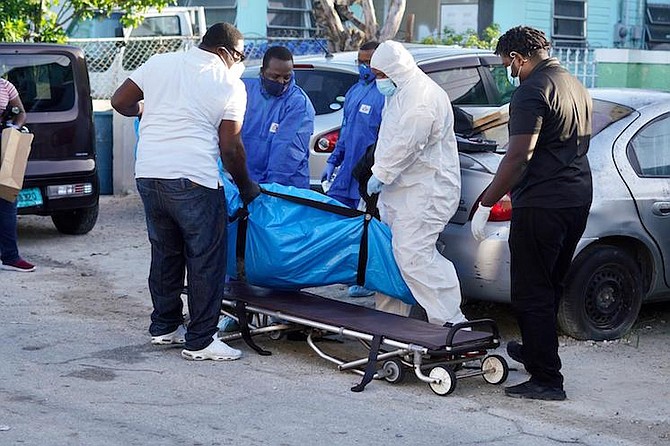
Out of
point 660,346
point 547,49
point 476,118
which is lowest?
point 660,346

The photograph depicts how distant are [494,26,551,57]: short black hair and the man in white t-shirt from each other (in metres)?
1.49

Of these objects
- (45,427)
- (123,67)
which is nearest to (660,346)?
(45,427)

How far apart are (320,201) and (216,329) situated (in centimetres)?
95

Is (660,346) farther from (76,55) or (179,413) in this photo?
(76,55)

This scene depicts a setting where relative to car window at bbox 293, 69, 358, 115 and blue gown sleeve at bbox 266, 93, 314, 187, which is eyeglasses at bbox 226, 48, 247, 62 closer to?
blue gown sleeve at bbox 266, 93, 314, 187

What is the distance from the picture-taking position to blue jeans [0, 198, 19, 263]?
9234 millimetres

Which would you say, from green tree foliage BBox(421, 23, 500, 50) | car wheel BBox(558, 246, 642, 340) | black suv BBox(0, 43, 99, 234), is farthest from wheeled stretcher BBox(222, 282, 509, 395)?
green tree foliage BBox(421, 23, 500, 50)

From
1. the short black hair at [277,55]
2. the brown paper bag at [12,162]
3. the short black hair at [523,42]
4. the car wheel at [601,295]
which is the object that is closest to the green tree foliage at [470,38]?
the brown paper bag at [12,162]

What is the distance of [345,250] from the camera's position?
6648 mm

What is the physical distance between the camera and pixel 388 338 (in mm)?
6027

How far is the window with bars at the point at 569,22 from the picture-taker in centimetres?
2386

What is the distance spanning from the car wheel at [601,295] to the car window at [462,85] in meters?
2.90

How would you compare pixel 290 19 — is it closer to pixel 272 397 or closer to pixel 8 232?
pixel 8 232

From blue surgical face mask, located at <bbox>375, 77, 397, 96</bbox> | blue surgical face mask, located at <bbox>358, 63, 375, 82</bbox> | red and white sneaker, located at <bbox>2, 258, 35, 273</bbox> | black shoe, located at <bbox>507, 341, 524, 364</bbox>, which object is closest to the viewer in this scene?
black shoe, located at <bbox>507, 341, 524, 364</bbox>
